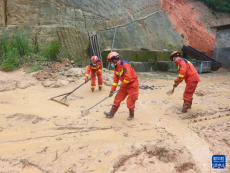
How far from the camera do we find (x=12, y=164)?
229 cm

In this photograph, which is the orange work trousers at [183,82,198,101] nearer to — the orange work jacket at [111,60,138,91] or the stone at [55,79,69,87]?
the orange work jacket at [111,60,138,91]

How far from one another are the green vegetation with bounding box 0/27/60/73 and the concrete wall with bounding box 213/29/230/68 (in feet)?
38.7

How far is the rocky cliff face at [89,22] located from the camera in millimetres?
9242

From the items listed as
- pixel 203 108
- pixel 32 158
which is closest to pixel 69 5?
pixel 203 108

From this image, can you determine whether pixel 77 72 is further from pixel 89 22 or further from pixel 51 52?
pixel 89 22

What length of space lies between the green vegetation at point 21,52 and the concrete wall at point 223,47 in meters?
11.8

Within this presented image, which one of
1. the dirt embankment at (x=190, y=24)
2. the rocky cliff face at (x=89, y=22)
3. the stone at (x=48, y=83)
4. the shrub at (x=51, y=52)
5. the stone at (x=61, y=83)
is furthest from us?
the dirt embankment at (x=190, y=24)

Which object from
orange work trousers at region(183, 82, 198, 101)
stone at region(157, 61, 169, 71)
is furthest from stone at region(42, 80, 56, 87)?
stone at region(157, 61, 169, 71)

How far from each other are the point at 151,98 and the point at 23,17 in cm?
796

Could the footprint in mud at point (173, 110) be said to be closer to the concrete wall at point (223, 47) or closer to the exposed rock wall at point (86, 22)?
the exposed rock wall at point (86, 22)

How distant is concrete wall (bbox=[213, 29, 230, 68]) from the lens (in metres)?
13.2

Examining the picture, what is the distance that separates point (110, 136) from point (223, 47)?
13.8m

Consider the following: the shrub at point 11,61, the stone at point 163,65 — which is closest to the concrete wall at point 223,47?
the stone at point 163,65

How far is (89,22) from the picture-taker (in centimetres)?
1096
